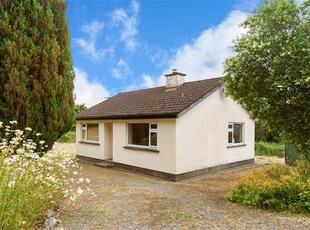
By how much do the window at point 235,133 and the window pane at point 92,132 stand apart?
26.4 feet

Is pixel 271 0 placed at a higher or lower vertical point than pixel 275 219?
higher

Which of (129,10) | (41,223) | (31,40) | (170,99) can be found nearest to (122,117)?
(170,99)

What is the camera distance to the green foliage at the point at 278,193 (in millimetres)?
6500

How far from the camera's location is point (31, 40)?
25.0 feet

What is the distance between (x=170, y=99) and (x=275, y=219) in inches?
310

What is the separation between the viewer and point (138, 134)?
41.8ft

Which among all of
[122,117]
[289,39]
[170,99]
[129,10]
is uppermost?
[129,10]

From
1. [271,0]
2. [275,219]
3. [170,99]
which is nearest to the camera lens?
→ [275,219]

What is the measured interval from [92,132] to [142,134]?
198 inches

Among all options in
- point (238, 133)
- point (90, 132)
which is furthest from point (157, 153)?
point (90, 132)

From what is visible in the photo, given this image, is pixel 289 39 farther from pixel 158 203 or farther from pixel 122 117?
pixel 122 117

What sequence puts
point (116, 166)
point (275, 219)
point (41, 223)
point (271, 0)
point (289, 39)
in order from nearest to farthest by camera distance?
point (41, 223), point (275, 219), point (289, 39), point (271, 0), point (116, 166)

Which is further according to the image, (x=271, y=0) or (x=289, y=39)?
(x=271, y=0)

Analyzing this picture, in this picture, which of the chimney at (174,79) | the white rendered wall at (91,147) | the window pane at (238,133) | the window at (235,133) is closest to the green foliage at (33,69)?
the white rendered wall at (91,147)
